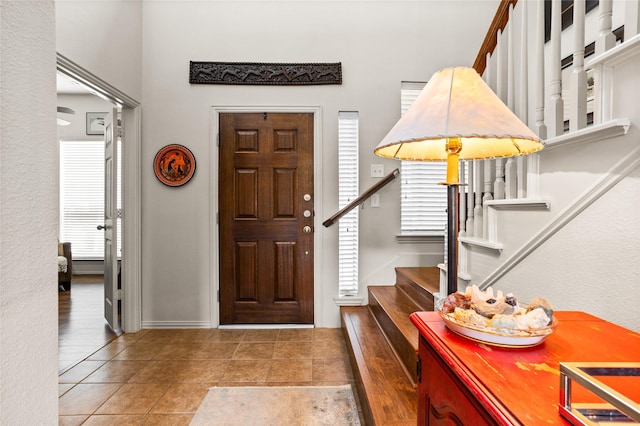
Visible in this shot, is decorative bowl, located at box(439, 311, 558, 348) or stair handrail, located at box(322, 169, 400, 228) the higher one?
stair handrail, located at box(322, 169, 400, 228)

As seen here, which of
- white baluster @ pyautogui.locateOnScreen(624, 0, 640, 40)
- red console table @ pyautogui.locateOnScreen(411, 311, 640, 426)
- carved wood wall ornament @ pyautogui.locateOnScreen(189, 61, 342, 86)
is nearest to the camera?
red console table @ pyautogui.locateOnScreen(411, 311, 640, 426)

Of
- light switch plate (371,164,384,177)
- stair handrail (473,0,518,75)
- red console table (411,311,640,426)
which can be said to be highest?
stair handrail (473,0,518,75)

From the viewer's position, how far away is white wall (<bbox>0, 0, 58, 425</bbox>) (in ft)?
2.35

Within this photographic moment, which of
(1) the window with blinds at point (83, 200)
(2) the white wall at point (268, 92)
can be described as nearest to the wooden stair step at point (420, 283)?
(2) the white wall at point (268, 92)

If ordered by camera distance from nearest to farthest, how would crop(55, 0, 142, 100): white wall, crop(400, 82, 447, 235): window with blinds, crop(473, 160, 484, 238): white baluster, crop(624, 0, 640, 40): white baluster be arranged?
crop(624, 0, 640, 40): white baluster, crop(473, 160, 484, 238): white baluster, crop(55, 0, 142, 100): white wall, crop(400, 82, 447, 235): window with blinds

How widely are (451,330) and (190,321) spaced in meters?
2.86

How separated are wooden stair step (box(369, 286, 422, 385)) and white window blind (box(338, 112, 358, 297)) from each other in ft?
0.85

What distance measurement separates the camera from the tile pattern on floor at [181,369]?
1886 millimetres

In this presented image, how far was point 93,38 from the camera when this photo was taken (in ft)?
7.89

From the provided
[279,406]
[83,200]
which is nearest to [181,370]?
[279,406]

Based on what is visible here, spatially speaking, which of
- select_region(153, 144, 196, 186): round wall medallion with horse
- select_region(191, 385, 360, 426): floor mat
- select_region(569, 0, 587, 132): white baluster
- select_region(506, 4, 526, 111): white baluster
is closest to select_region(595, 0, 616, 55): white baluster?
select_region(569, 0, 587, 132): white baluster

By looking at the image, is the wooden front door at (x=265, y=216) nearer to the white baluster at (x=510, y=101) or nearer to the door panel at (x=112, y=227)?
the door panel at (x=112, y=227)

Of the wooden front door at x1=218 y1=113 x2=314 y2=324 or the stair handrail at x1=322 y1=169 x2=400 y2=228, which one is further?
the wooden front door at x1=218 y1=113 x2=314 y2=324

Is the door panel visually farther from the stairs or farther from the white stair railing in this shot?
the white stair railing
